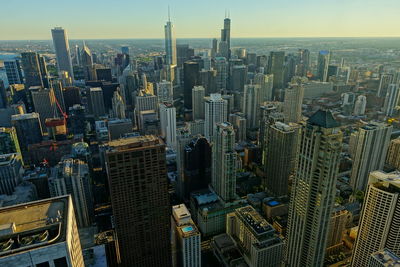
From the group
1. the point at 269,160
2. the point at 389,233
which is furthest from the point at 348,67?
the point at 389,233

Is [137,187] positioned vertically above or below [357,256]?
above

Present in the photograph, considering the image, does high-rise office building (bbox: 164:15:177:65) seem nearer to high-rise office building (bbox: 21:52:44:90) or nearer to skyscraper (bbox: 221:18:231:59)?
skyscraper (bbox: 221:18:231:59)

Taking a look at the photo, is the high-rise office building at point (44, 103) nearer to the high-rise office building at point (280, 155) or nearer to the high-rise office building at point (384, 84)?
the high-rise office building at point (280, 155)

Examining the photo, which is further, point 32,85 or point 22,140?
point 32,85

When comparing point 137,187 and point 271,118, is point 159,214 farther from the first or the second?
point 271,118

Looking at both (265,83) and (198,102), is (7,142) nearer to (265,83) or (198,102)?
(198,102)

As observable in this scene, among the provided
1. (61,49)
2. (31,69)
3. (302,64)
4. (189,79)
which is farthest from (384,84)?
(61,49)
